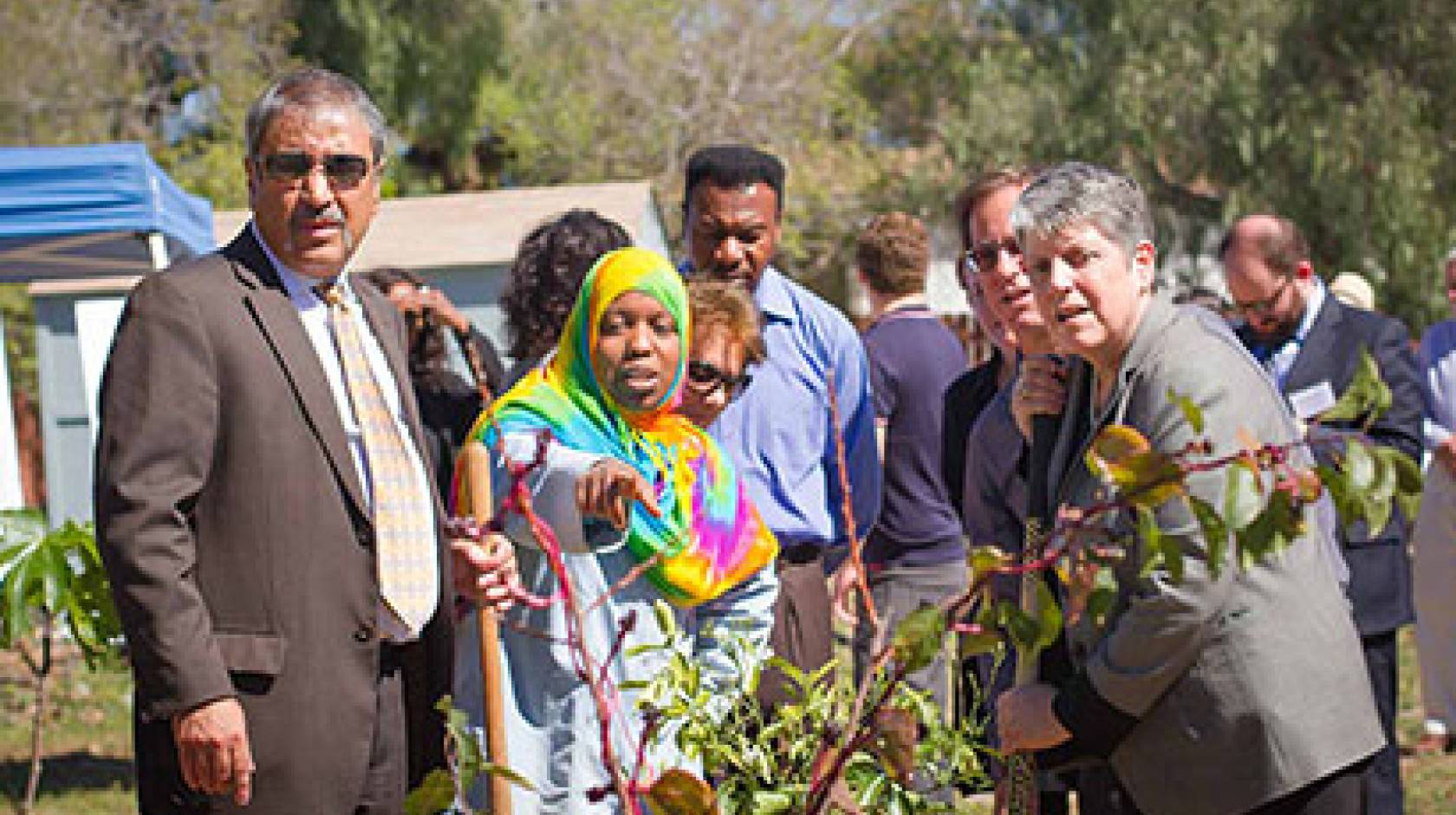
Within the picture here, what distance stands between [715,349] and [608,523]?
0.76 m

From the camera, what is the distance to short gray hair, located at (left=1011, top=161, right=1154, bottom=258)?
3.16m

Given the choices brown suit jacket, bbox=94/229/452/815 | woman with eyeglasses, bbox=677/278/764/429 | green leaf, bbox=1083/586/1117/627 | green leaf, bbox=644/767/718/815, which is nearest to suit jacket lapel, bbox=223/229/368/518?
brown suit jacket, bbox=94/229/452/815

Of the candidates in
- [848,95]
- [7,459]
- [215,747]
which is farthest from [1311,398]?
[848,95]

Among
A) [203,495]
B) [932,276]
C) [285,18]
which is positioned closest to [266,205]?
[203,495]

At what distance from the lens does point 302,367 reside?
3.57 meters

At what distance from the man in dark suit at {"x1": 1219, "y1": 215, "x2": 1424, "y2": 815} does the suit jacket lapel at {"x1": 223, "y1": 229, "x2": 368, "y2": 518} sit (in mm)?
3386

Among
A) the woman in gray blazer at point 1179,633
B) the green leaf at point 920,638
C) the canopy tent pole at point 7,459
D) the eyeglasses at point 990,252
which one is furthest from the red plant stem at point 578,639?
the canopy tent pole at point 7,459

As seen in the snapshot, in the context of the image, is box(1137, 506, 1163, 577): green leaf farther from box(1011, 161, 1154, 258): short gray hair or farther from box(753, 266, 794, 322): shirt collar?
box(753, 266, 794, 322): shirt collar

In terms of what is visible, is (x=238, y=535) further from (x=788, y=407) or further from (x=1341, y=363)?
(x=1341, y=363)

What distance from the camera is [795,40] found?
114 ft

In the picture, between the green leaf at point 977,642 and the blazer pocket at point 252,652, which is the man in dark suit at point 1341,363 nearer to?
the blazer pocket at point 252,652

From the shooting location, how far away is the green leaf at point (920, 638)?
6.21 ft

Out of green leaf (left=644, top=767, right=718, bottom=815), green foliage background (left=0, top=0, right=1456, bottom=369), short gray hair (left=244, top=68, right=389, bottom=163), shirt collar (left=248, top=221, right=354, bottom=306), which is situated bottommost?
green leaf (left=644, top=767, right=718, bottom=815)

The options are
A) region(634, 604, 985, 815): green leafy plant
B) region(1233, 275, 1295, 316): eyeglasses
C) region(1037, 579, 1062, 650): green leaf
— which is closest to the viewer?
region(1037, 579, 1062, 650): green leaf
